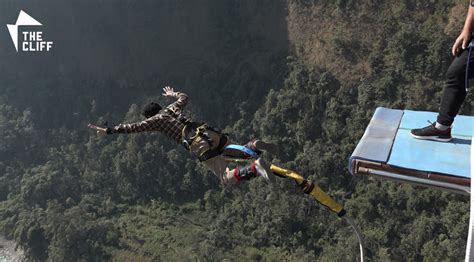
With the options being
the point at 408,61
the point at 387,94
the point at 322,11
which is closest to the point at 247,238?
the point at 387,94

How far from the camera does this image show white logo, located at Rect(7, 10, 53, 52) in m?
45.2

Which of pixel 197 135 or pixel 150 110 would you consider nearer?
pixel 197 135

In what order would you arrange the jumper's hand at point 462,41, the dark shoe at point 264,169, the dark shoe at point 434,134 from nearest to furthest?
the jumper's hand at point 462,41 → the dark shoe at point 434,134 → the dark shoe at point 264,169

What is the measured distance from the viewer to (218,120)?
35.2 metres

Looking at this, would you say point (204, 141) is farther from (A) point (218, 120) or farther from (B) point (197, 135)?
(A) point (218, 120)

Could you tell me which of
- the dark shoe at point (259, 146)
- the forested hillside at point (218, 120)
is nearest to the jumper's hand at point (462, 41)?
the dark shoe at point (259, 146)

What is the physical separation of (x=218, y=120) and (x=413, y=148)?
3021 centimetres

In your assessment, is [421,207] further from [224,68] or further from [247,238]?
[224,68]

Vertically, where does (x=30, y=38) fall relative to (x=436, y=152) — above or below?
above

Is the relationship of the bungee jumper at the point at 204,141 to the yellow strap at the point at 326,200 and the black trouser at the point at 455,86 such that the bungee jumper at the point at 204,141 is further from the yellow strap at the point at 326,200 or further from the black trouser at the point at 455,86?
the black trouser at the point at 455,86

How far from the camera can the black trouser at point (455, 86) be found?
14.9 ft

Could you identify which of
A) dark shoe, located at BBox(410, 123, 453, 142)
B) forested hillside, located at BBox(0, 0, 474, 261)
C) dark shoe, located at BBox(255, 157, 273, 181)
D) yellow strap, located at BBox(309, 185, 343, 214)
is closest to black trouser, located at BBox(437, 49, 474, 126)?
dark shoe, located at BBox(410, 123, 453, 142)

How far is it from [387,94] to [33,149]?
35.5 metres

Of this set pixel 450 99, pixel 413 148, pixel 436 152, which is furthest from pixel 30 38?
pixel 450 99
